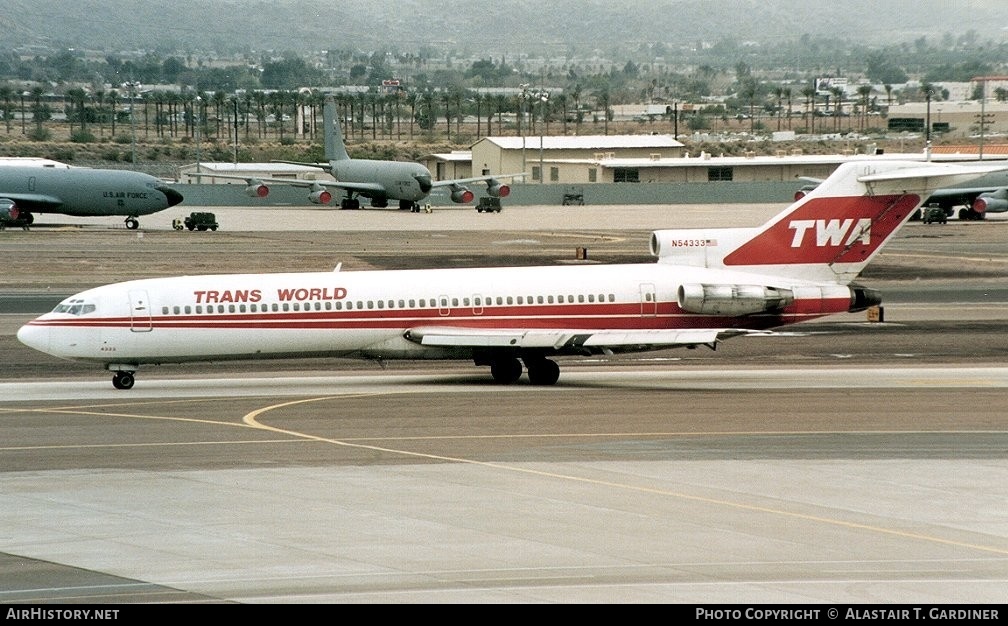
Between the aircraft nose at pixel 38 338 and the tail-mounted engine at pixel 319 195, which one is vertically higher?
the tail-mounted engine at pixel 319 195

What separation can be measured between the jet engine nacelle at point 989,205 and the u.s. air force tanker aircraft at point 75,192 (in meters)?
59.9

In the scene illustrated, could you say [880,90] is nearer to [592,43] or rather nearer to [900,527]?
[592,43]

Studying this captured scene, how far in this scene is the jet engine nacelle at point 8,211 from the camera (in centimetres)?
9012

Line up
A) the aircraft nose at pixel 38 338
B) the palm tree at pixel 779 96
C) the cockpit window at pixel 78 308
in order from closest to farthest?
the aircraft nose at pixel 38 338 < the cockpit window at pixel 78 308 < the palm tree at pixel 779 96

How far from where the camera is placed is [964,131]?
468ft

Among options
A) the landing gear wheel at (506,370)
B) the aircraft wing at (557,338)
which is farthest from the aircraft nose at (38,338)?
the landing gear wheel at (506,370)

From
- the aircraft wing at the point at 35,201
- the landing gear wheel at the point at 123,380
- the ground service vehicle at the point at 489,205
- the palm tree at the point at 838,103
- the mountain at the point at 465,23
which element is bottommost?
the landing gear wheel at the point at 123,380

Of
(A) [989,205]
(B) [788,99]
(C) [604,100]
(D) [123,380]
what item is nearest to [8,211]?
(D) [123,380]

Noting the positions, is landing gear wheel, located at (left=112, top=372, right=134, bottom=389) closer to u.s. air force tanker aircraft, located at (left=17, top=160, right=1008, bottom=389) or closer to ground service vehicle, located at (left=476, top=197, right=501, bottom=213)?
u.s. air force tanker aircraft, located at (left=17, top=160, right=1008, bottom=389)

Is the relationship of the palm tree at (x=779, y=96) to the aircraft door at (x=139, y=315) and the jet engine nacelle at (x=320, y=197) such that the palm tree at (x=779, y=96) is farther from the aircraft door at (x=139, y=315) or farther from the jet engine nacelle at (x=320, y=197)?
the aircraft door at (x=139, y=315)

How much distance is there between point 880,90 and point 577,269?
9622 cm

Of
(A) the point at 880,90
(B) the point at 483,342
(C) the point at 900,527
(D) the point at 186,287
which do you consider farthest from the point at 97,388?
(A) the point at 880,90

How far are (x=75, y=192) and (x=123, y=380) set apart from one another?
193ft

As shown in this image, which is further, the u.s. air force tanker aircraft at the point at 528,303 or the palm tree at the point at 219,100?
the palm tree at the point at 219,100
